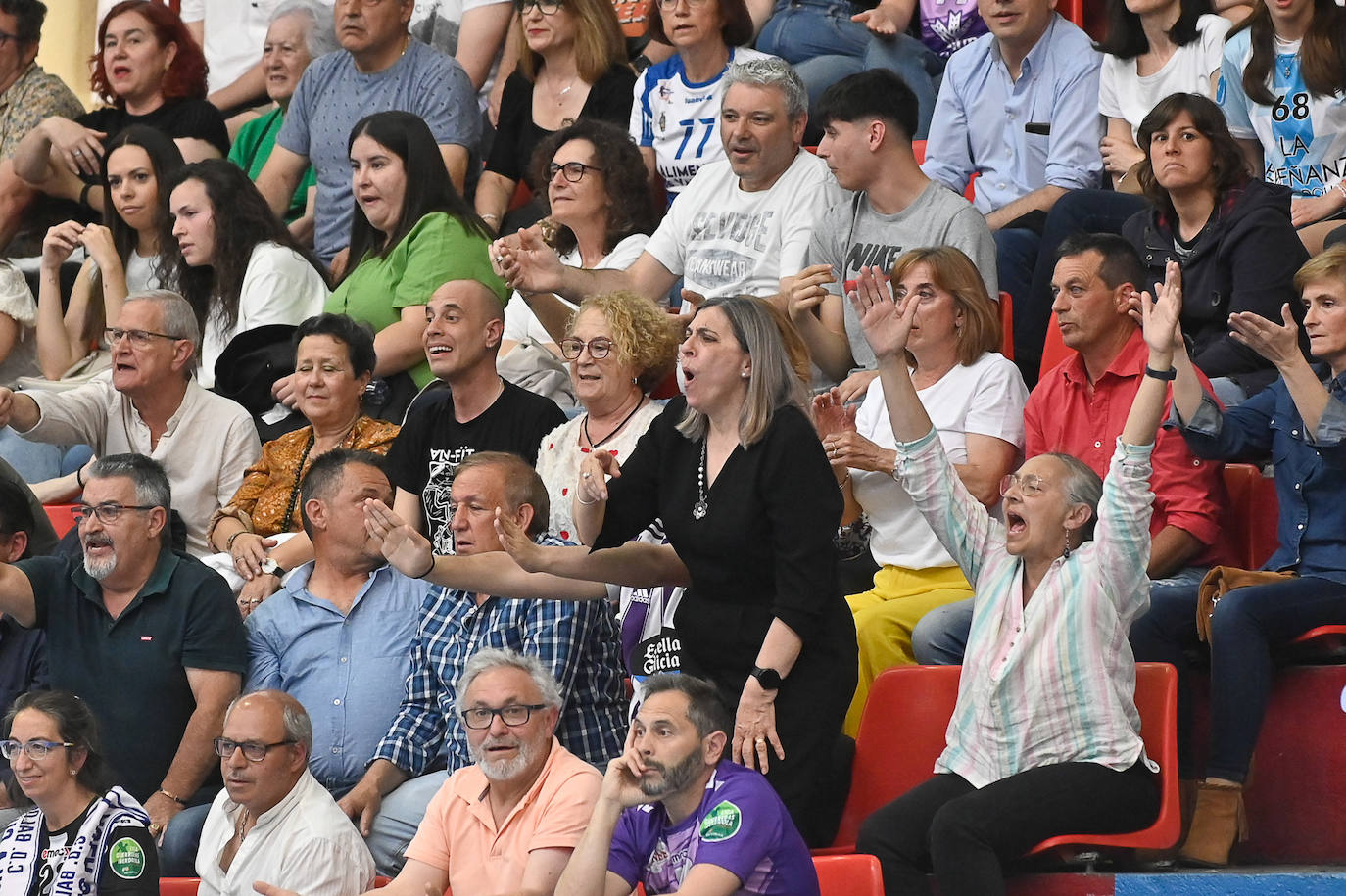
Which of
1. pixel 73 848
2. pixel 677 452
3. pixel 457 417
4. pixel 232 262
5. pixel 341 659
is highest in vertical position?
pixel 232 262

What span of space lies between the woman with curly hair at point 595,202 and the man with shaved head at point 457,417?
0.77 meters

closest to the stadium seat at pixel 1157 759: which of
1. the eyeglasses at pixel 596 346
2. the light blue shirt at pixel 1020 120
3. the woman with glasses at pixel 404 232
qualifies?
the eyeglasses at pixel 596 346

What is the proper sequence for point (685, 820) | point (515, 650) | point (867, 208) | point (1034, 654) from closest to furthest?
point (685, 820)
point (1034, 654)
point (515, 650)
point (867, 208)

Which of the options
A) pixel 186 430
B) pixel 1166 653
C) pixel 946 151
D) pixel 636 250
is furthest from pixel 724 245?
pixel 1166 653

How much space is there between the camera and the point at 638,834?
340 centimetres

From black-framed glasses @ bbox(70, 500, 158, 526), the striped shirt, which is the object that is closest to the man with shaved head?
black-framed glasses @ bbox(70, 500, 158, 526)

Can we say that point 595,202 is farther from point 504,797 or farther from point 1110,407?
point 504,797

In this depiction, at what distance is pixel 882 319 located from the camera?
12.6 ft

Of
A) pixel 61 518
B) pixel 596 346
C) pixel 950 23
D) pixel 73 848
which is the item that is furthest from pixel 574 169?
pixel 73 848

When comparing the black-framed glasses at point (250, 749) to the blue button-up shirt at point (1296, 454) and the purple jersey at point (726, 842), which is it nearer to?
the purple jersey at point (726, 842)

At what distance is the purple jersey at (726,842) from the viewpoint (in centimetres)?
321

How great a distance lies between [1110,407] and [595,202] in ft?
6.39

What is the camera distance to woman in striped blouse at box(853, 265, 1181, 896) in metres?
3.53

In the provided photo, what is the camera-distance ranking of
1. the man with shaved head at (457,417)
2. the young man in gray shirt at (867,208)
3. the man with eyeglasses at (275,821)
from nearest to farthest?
the man with eyeglasses at (275,821), the man with shaved head at (457,417), the young man in gray shirt at (867,208)
